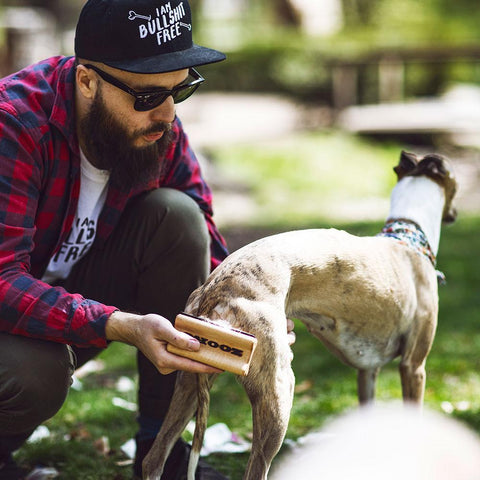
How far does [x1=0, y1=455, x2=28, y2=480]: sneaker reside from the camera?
2977 millimetres

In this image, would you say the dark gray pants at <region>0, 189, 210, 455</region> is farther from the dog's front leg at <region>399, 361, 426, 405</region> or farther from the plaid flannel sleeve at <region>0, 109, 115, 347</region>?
the dog's front leg at <region>399, 361, 426, 405</region>

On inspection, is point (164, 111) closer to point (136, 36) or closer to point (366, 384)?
point (136, 36)

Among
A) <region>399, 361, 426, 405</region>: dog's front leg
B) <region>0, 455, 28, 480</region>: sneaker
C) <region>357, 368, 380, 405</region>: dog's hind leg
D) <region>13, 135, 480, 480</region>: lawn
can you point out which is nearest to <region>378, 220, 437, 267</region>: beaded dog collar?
<region>399, 361, 426, 405</region>: dog's front leg

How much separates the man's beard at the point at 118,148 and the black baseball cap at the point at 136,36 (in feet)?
0.59

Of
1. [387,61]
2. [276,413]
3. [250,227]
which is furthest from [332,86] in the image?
[276,413]

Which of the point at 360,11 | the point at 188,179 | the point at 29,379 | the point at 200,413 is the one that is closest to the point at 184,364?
the point at 200,413

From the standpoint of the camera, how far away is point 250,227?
798cm

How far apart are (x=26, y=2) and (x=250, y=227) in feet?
61.0

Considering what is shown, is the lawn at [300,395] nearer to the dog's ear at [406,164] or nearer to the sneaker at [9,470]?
the sneaker at [9,470]

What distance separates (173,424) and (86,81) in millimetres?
1183

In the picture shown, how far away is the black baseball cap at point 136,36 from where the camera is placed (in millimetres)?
2539

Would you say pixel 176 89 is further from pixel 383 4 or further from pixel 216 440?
pixel 383 4

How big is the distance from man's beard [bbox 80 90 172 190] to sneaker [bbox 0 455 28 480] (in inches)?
44.8

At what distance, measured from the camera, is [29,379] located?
99.1 inches
